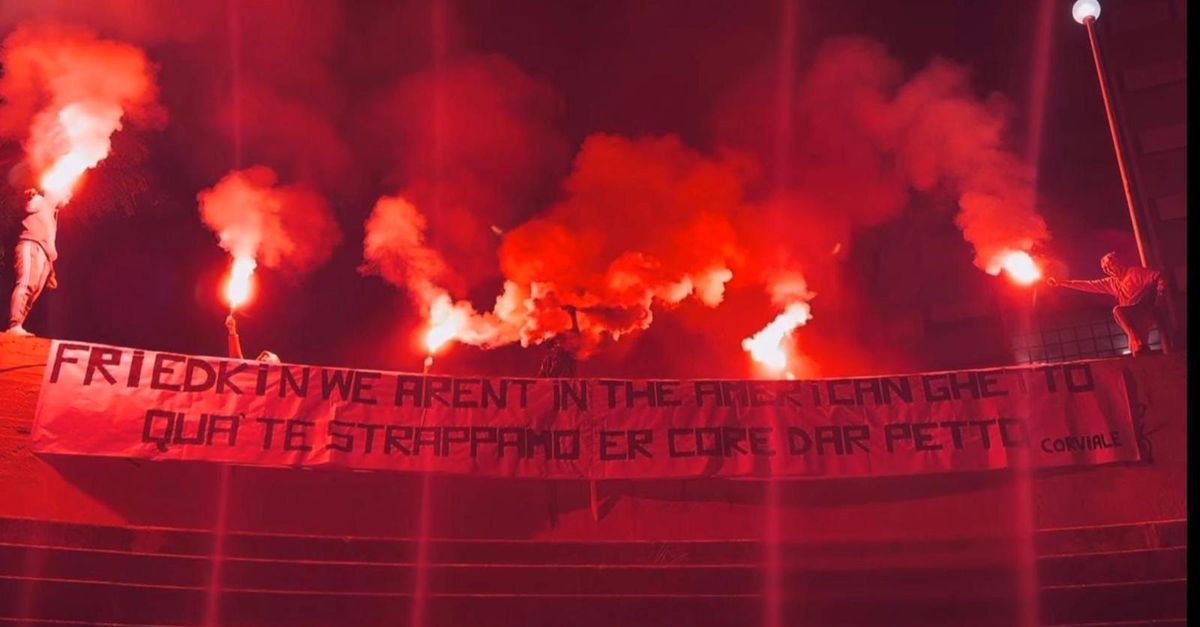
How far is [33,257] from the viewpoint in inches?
339

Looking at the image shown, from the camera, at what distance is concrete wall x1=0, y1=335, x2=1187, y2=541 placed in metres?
7.78

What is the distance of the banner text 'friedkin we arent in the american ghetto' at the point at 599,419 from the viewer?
785 centimetres

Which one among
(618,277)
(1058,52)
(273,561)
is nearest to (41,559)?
(273,561)

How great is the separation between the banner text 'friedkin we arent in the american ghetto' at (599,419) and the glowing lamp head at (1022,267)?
1873 millimetres

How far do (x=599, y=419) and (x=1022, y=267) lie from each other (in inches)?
211

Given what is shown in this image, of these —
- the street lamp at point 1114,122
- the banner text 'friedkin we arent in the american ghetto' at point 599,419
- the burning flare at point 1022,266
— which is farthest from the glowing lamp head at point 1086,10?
the banner text 'friedkin we arent in the american ghetto' at point 599,419

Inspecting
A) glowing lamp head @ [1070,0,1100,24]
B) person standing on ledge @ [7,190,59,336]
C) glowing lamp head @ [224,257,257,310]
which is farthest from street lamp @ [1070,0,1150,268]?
person standing on ledge @ [7,190,59,336]

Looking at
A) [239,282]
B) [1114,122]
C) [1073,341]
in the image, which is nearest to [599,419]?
[239,282]

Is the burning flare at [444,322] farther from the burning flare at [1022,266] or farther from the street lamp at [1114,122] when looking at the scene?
the street lamp at [1114,122]

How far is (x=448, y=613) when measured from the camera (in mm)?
6945

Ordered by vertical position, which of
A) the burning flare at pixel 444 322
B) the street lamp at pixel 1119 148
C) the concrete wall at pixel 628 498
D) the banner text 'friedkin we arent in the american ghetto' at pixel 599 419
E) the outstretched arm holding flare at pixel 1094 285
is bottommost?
the concrete wall at pixel 628 498

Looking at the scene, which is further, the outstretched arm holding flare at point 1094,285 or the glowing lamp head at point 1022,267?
the glowing lamp head at point 1022,267

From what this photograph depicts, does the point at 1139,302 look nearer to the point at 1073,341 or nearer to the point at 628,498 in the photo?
the point at 628,498

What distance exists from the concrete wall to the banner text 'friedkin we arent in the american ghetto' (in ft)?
0.94
